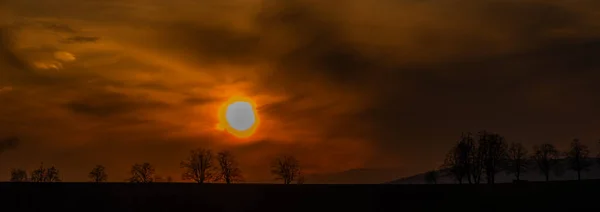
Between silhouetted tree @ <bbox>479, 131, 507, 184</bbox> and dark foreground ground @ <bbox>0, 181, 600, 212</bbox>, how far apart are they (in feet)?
200

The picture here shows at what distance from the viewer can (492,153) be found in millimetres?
148250

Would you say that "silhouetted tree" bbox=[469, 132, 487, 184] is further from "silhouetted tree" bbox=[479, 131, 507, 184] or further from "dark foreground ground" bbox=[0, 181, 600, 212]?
"dark foreground ground" bbox=[0, 181, 600, 212]

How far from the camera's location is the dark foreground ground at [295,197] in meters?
59.3

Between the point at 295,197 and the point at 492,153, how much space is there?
90064 mm

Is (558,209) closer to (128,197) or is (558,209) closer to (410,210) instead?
(410,210)

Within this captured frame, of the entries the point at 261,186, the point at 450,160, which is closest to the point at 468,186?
the point at 261,186

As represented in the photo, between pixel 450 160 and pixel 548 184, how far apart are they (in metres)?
77.7

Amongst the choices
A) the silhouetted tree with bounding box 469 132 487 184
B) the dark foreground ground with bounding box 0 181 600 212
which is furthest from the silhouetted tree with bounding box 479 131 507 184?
the dark foreground ground with bounding box 0 181 600 212

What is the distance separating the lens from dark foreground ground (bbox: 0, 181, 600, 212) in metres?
59.3

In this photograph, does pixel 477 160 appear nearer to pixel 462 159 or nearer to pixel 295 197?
pixel 462 159

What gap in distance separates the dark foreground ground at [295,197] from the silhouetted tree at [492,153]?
60971 millimetres

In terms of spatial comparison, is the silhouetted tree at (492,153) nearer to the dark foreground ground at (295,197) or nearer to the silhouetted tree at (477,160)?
the silhouetted tree at (477,160)

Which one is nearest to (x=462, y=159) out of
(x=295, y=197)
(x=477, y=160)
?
(x=477, y=160)

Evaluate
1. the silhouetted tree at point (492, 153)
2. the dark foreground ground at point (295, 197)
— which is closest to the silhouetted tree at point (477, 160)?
the silhouetted tree at point (492, 153)
